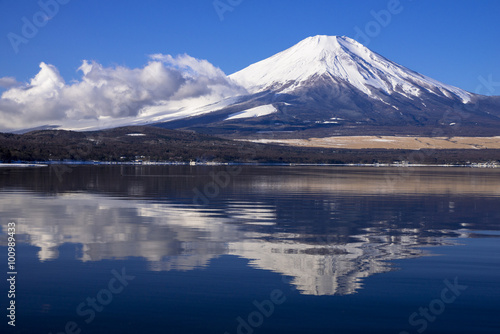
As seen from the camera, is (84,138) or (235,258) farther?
(84,138)

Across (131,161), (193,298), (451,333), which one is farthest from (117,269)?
(131,161)

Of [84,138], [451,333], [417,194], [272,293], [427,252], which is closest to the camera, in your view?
[451,333]

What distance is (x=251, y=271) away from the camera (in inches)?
562

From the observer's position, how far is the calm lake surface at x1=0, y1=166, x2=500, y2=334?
10797mm

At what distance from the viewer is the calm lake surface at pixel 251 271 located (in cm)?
1080

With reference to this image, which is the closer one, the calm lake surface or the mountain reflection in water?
the calm lake surface

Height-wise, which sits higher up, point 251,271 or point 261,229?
point 261,229

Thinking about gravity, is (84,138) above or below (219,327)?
above

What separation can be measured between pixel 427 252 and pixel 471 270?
2350 millimetres

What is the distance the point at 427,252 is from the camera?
17.1 m

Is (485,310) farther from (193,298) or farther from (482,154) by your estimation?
(482,154)

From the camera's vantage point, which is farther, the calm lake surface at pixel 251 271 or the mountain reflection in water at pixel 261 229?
the mountain reflection in water at pixel 261 229

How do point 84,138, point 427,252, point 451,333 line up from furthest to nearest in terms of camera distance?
1. point 84,138
2. point 427,252
3. point 451,333

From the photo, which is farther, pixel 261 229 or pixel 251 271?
pixel 261 229
